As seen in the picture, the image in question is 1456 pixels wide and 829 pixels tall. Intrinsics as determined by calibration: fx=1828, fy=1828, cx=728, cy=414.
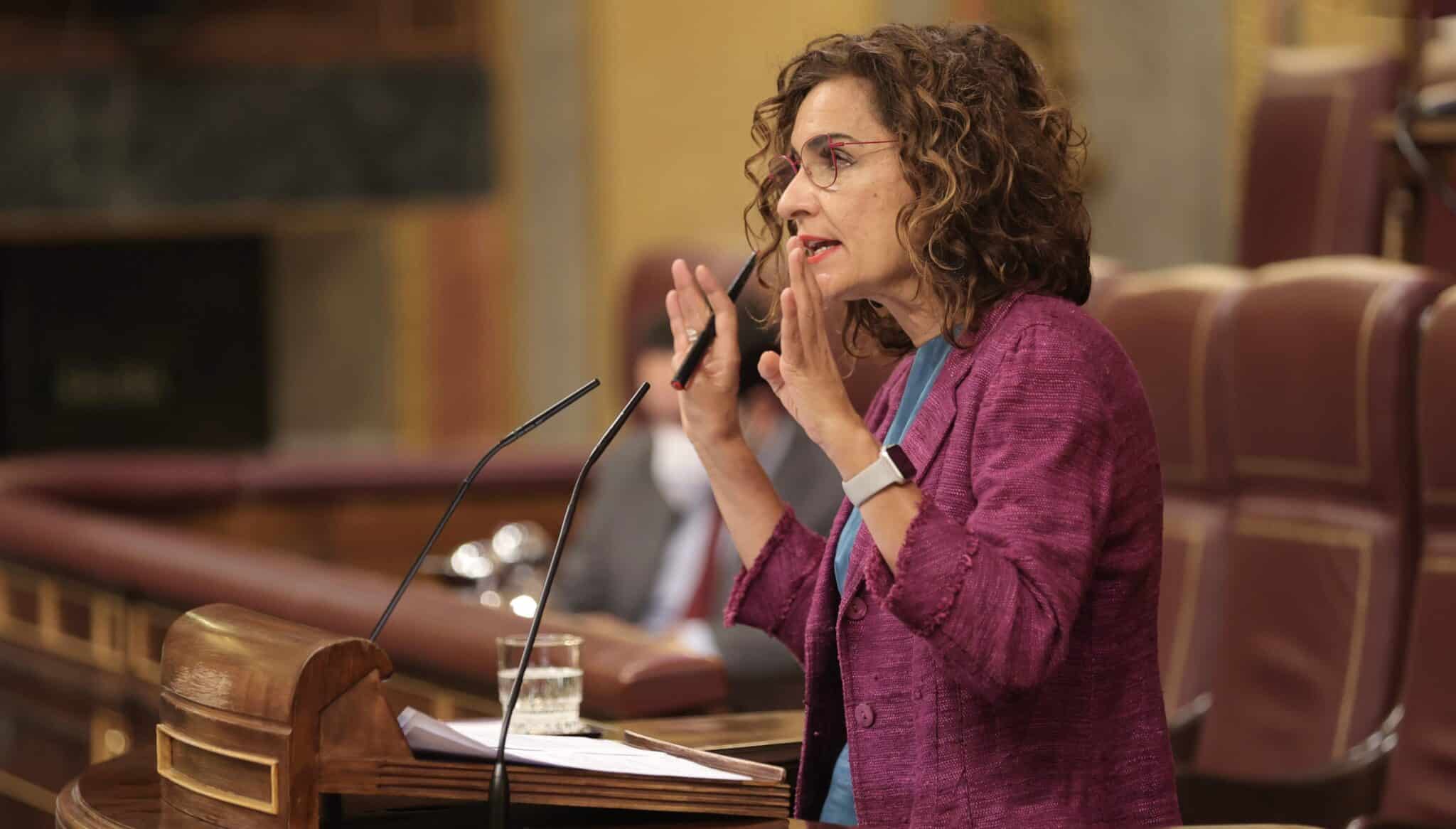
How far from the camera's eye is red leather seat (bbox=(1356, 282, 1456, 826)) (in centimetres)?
249

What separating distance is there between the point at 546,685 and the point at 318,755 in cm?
42

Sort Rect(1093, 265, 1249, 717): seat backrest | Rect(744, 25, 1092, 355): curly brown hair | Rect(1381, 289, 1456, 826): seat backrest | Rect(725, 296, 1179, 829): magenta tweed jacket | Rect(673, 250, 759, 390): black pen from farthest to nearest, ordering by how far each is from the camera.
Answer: Rect(1093, 265, 1249, 717): seat backrest
Rect(1381, 289, 1456, 826): seat backrest
Rect(673, 250, 759, 390): black pen
Rect(744, 25, 1092, 355): curly brown hair
Rect(725, 296, 1179, 829): magenta tweed jacket

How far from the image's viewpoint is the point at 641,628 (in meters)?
3.54

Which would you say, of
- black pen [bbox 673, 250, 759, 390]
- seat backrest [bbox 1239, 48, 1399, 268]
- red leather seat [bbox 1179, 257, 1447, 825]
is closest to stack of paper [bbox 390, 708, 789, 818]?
black pen [bbox 673, 250, 759, 390]

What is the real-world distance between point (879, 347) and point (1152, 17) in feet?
13.5

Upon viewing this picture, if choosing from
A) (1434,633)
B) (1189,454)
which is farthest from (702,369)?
(1189,454)

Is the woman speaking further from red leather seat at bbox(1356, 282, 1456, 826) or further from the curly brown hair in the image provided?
red leather seat at bbox(1356, 282, 1456, 826)

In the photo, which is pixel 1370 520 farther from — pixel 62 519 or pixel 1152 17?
pixel 1152 17

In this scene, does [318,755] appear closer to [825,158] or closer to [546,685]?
[546,685]

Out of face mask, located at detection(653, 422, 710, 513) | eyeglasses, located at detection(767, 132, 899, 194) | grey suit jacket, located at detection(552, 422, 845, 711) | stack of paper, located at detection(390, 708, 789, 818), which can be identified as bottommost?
grey suit jacket, located at detection(552, 422, 845, 711)

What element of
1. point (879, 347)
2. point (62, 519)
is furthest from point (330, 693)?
point (62, 519)

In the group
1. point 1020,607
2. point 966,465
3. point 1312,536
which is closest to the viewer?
point 1020,607

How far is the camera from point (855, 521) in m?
1.54

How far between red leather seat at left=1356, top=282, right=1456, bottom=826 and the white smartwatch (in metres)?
1.45
